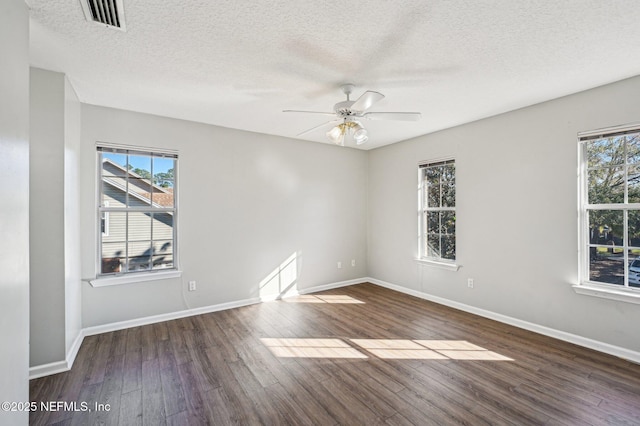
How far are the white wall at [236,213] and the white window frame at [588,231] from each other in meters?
3.27

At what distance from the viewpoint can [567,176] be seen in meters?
3.04

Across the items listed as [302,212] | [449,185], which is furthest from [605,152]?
[302,212]

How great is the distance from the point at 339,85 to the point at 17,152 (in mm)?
2390

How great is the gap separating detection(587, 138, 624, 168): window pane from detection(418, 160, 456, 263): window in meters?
1.49

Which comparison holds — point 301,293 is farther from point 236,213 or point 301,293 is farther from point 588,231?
point 588,231

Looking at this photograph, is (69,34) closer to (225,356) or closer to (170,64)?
(170,64)

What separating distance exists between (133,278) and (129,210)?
2.73 ft

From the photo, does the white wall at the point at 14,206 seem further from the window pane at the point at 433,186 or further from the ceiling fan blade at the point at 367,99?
the window pane at the point at 433,186

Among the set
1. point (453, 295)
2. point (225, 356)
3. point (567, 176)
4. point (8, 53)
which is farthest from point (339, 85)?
point (453, 295)

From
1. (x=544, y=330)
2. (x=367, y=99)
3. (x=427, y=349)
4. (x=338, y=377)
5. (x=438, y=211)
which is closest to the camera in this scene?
(x=367, y=99)

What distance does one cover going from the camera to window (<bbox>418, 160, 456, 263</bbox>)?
14.0 feet

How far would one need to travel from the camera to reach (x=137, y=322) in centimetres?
347

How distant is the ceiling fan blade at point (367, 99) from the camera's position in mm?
2235

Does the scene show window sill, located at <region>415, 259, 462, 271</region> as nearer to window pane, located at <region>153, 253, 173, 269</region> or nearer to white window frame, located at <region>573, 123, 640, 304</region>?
white window frame, located at <region>573, 123, 640, 304</region>
